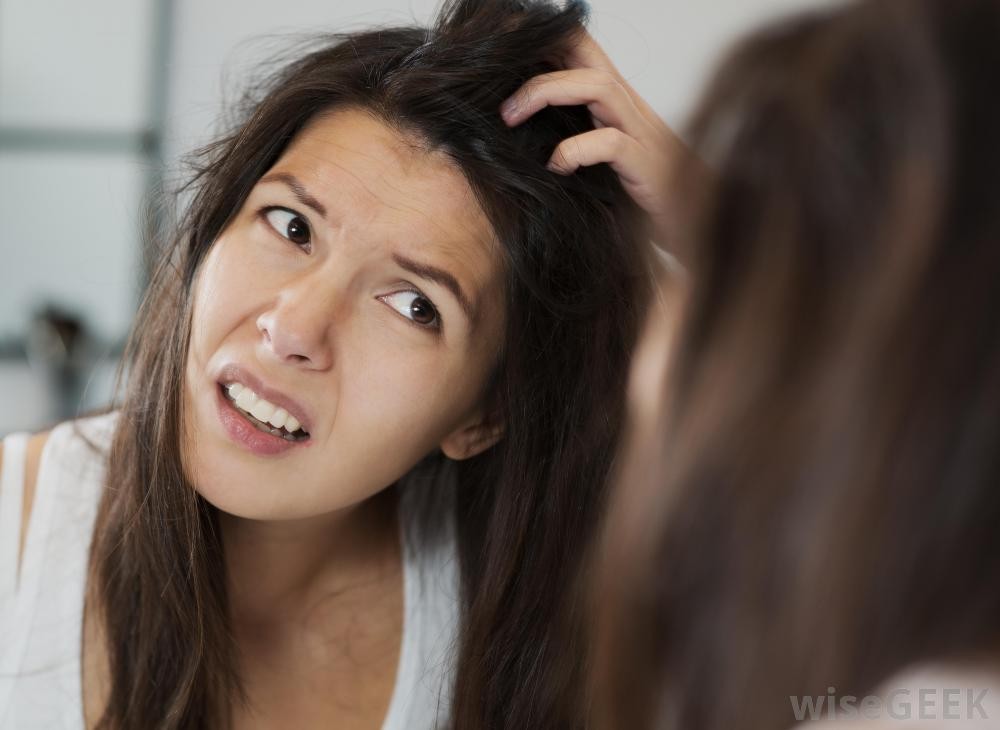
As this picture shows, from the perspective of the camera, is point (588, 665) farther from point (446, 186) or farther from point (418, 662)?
point (446, 186)

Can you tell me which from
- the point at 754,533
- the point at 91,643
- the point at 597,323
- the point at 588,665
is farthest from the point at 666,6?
the point at 754,533

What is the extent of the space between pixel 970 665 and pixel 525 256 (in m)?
0.66

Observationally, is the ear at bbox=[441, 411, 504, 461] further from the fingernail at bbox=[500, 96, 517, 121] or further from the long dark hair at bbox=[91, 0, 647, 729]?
the fingernail at bbox=[500, 96, 517, 121]

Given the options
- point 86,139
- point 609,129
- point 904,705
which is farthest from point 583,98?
point 86,139

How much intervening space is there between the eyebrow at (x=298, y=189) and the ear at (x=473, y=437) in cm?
31

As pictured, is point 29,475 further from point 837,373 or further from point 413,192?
point 837,373

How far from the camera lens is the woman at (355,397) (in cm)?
112

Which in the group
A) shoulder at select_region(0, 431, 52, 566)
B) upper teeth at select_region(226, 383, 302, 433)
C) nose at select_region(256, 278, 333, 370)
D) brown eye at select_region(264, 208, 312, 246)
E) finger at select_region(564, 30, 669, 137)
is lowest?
shoulder at select_region(0, 431, 52, 566)

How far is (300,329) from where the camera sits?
1070 millimetres

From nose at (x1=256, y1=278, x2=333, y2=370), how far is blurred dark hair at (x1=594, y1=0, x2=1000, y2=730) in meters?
0.49

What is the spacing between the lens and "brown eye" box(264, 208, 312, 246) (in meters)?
1.16

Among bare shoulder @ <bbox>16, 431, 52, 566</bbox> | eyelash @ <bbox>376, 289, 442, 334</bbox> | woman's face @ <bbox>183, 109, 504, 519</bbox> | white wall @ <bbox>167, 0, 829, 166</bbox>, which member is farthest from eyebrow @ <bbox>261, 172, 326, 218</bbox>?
white wall @ <bbox>167, 0, 829, 166</bbox>

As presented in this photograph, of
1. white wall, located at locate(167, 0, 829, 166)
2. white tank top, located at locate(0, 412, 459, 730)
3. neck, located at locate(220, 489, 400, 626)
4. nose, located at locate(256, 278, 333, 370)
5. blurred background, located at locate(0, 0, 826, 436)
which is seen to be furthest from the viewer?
blurred background, located at locate(0, 0, 826, 436)

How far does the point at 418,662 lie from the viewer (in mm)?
1371
